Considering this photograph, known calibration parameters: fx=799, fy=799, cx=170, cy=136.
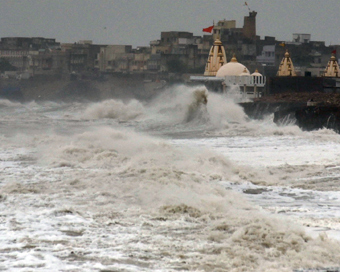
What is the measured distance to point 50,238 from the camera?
8891mm

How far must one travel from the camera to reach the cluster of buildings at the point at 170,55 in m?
85.2

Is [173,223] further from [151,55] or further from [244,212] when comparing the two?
[151,55]

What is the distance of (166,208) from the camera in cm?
1052

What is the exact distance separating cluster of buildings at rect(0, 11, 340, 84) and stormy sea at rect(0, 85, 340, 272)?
183 ft

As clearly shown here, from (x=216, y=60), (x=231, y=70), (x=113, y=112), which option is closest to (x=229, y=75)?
(x=231, y=70)

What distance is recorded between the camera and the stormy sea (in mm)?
8141

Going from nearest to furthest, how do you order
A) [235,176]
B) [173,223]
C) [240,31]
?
[173,223] → [235,176] → [240,31]

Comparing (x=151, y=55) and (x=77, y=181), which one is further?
(x=151, y=55)

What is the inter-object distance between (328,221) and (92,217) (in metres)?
2.93

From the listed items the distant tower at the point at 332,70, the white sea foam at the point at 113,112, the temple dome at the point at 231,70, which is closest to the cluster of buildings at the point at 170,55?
the distant tower at the point at 332,70

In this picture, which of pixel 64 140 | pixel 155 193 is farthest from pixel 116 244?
pixel 64 140

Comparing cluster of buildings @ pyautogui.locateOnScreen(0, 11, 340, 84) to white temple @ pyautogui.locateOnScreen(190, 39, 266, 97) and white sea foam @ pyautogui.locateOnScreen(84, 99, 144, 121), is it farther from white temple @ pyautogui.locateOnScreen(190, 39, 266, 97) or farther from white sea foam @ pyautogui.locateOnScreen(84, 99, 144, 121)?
white sea foam @ pyautogui.locateOnScreen(84, 99, 144, 121)

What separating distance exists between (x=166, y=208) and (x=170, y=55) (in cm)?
7986

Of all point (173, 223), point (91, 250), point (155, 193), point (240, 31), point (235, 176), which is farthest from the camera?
point (240, 31)
